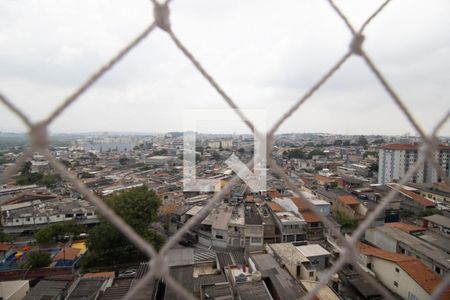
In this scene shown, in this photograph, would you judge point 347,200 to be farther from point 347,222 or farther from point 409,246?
point 409,246

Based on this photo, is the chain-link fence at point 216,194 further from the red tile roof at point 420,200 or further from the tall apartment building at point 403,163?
the tall apartment building at point 403,163

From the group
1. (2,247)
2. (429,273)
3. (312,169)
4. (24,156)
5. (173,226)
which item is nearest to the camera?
(24,156)

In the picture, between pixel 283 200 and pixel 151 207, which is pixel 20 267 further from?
pixel 283 200

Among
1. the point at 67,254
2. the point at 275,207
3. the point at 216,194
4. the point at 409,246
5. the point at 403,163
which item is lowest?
the point at 67,254

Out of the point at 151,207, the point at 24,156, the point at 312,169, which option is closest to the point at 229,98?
the point at 24,156

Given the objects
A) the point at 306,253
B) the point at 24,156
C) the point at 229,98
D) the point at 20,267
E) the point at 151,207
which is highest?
the point at 229,98

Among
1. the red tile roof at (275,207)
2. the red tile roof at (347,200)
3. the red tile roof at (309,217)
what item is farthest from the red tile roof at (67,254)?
the red tile roof at (347,200)

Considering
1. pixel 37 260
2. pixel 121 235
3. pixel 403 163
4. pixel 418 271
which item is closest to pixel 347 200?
pixel 418 271
